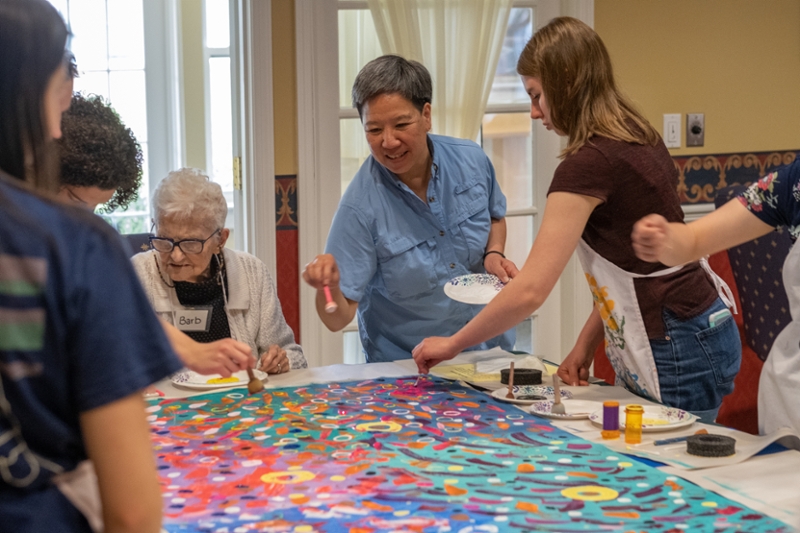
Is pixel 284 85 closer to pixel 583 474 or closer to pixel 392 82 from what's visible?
pixel 392 82

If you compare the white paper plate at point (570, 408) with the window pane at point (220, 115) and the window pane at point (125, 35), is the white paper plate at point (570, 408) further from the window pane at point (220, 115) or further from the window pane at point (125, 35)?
the window pane at point (125, 35)

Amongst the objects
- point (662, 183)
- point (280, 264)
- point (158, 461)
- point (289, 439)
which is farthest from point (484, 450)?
point (280, 264)

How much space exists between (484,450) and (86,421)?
0.90 m

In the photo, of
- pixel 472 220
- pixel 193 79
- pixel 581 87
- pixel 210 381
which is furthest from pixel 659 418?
pixel 193 79

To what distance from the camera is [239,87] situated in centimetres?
322

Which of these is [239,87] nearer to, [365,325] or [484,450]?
[365,325]

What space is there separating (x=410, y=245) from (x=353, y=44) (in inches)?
49.5

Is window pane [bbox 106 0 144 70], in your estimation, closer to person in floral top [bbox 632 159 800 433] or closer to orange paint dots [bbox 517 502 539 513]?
person in floral top [bbox 632 159 800 433]

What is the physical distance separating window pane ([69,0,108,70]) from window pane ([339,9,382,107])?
2.44 m

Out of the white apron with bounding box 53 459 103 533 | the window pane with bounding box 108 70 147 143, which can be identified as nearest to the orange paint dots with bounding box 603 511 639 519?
the white apron with bounding box 53 459 103 533

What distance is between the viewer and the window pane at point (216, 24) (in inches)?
201

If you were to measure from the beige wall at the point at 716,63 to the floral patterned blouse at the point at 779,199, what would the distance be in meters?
2.12

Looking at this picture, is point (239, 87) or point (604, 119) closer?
point (604, 119)

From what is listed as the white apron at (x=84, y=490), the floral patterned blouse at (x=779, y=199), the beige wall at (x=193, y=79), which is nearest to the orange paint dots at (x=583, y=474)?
the floral patterned blouse at (x=779, y=199)
